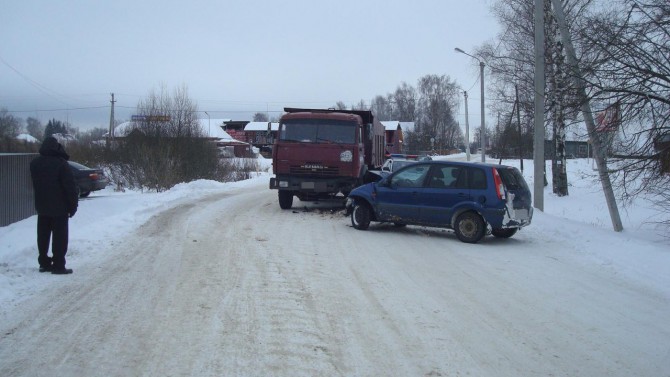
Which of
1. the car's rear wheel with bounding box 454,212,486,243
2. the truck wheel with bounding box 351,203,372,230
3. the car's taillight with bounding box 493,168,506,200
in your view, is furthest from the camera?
the truck wheel with bounding box 351,203,372,230

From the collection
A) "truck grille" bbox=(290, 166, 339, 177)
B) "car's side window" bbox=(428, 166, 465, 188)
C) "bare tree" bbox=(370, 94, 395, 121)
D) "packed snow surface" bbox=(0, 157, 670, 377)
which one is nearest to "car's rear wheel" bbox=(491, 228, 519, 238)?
"packed snow surface" bbox=(0, 157, 670, 377)

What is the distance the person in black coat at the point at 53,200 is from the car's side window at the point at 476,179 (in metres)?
7.21

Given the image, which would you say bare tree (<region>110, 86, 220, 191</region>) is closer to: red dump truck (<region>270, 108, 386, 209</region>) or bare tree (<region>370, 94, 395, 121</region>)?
red dump truck (<region>270, 108, 386, 209</region>)

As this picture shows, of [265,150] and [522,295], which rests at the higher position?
[265,150]

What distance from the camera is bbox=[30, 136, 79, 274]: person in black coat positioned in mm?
7770

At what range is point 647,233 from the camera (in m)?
14.4

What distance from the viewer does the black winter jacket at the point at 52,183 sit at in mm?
7758

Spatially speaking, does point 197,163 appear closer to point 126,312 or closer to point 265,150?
point 126,312

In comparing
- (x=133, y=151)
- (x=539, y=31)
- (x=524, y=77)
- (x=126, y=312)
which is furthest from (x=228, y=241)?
(x=524, y=77)

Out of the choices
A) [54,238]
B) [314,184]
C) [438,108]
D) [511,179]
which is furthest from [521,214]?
[438,108]

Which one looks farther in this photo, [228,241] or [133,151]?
[133,151]

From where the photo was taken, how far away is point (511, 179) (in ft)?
38.1

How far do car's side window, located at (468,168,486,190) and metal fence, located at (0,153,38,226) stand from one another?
10038mm

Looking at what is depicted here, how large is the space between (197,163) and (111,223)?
15.6m
